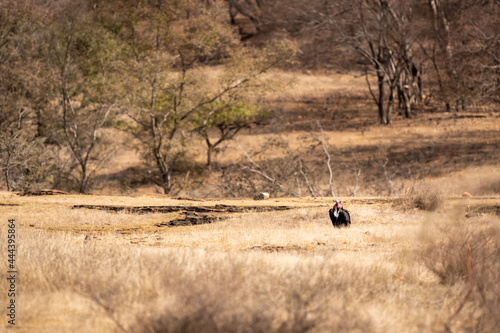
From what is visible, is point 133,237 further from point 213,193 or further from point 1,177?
point 1,177

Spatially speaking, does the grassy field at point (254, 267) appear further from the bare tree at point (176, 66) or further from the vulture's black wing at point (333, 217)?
the bare tree at point (176, 66)

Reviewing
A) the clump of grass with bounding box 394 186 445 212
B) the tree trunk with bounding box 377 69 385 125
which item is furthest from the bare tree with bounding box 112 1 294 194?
the tree trunk with bounding box 377 69 385 125

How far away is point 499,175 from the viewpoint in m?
21.5

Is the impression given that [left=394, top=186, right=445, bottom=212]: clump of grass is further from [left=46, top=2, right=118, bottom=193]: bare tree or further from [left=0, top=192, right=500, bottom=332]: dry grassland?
[left=46, top=2, right=118, bottom=193]: bare tree

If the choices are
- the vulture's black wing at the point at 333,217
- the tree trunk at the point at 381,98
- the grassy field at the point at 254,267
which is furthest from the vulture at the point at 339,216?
the tree trunk at the point at 381,98

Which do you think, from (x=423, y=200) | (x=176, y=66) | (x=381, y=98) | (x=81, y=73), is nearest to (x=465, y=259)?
(x=423, y=200)

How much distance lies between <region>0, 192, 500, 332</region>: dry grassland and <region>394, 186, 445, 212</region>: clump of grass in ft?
11.9

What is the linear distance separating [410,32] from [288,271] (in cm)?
3319

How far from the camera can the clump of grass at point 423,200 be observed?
12.4 metres

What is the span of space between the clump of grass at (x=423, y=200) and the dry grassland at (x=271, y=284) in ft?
11.9

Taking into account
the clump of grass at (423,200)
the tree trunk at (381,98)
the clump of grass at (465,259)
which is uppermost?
the tree trunk at (381,98)

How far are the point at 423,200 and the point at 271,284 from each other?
850 centimetres

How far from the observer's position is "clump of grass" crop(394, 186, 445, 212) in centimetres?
1237

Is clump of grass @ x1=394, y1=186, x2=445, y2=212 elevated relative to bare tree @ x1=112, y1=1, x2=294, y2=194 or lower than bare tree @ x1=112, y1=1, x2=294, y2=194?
lower
